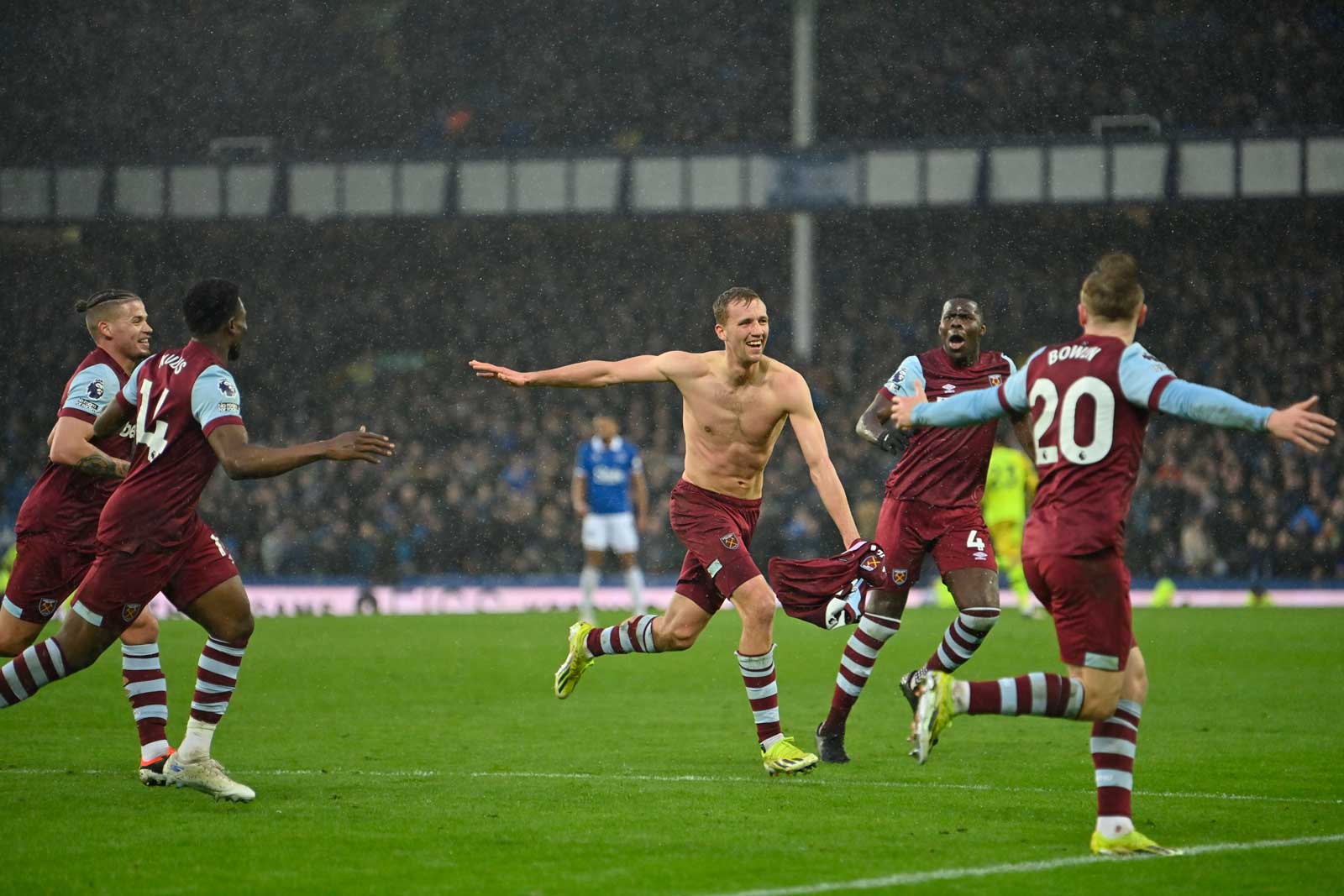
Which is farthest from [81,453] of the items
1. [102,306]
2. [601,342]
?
[601,342]

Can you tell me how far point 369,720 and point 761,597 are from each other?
13.0 ft

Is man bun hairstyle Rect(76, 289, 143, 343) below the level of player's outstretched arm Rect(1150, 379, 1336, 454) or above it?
above

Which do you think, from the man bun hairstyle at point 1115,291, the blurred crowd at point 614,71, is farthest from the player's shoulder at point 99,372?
the blurred crowd at point 614,71

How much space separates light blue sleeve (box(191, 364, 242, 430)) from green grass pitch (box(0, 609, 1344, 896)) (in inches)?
70.2

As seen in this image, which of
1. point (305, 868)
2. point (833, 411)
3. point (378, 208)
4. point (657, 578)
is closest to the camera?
point (305, 868)

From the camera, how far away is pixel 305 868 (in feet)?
20.4

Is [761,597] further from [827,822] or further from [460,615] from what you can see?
[460,615]

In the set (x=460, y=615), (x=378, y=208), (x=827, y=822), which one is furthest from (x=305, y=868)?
(x=378, y=208)

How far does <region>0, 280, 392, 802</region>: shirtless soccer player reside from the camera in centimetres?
762

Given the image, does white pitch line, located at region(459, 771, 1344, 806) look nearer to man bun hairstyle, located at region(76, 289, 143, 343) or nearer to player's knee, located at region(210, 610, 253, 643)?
player's knee, located at region(210, 610, 253, 643)

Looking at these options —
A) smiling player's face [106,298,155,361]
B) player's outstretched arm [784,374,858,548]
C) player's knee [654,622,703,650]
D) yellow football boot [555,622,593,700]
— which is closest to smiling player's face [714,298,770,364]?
player's outstretched arm [784,374,858,548]

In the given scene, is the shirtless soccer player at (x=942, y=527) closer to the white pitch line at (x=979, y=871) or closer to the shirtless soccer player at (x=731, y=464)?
the shirtless soccer player at (x=731, y=464)

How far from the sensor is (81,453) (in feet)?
27.3

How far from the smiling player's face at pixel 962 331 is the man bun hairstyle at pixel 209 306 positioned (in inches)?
159
